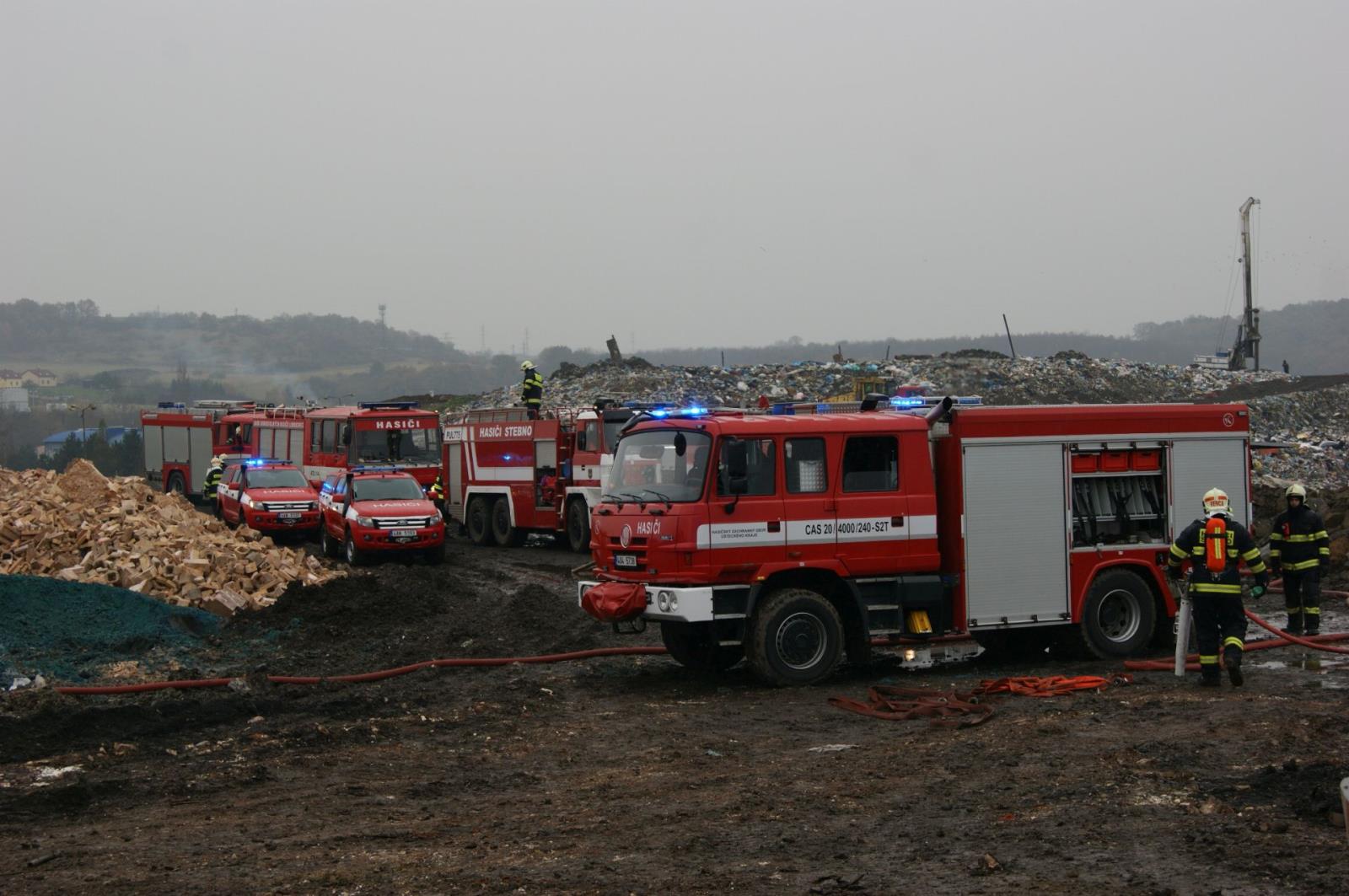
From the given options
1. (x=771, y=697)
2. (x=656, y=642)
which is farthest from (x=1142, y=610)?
(x=656, y=642)

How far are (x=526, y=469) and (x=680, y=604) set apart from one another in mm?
15501

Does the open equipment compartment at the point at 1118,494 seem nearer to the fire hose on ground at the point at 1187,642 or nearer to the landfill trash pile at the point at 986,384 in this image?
the fire hose on ground at the point at 1187,642

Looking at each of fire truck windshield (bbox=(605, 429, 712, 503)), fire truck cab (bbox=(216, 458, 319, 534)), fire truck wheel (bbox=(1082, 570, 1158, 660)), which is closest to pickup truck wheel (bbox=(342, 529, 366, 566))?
fire truck cab (bbox=(216, 458, 319, 534))

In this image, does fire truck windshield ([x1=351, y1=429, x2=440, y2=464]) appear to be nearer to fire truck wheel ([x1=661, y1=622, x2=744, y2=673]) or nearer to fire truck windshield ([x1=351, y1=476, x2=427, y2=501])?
fire truck windshield ([x1=351, y1=476, x2=427, y2=501])

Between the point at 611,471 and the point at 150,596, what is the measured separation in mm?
6401

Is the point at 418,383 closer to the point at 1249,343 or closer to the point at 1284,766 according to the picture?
the point at 1249,343

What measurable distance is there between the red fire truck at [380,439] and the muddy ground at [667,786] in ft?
54.1

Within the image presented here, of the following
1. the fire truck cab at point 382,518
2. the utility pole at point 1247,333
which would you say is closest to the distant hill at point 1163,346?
the utility pole at point 1247,333

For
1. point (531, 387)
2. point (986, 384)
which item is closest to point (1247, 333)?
point (986, 384)

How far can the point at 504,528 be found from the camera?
2770cm

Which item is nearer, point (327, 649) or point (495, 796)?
point (495, 796)

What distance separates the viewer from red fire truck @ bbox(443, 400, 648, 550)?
24406mm

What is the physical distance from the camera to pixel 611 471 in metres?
12.6

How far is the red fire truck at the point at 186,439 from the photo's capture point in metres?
37.7
